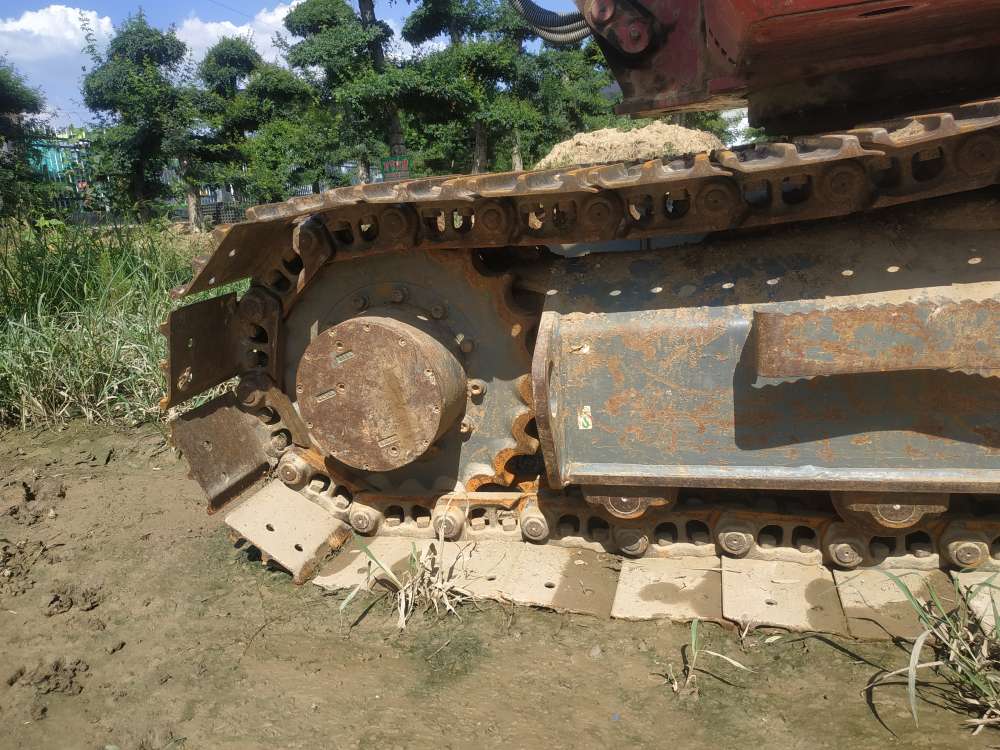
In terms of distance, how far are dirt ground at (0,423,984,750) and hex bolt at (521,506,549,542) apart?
0.41 m

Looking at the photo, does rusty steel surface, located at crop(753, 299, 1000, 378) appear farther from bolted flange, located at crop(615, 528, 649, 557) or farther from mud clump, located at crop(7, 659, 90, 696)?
mud clump, located at crop(7, 659, 90, 696)

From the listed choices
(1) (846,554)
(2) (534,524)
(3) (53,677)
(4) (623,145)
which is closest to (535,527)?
(2) (534,524)

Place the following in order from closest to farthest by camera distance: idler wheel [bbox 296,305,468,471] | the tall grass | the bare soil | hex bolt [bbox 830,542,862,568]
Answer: hex bolt [bbox 830,542,862,568], idler wheel [bbox 296,305,468,471], the tall grass, the bare soil

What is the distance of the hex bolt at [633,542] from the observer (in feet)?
10.0

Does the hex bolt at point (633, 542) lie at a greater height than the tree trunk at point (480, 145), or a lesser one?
lesser

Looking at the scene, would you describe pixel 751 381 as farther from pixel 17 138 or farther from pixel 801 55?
pixel 17 138

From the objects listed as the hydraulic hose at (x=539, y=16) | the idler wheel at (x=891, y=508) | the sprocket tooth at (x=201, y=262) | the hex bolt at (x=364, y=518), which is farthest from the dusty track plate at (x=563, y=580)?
the hydraulic hose at (x=539, y=16)

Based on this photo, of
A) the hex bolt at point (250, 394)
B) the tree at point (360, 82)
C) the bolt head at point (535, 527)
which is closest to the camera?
the bolt head at point (535, 527)

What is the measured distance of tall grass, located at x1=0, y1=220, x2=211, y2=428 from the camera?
5363 mm

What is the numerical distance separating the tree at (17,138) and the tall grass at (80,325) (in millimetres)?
10568

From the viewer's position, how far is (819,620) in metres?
2.60

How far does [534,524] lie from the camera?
319 cm

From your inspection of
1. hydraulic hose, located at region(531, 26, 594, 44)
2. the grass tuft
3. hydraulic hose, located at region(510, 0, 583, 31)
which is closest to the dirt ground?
the grass tuft

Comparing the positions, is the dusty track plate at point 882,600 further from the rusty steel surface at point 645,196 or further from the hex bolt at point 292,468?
the hex bolt at point 292,468
